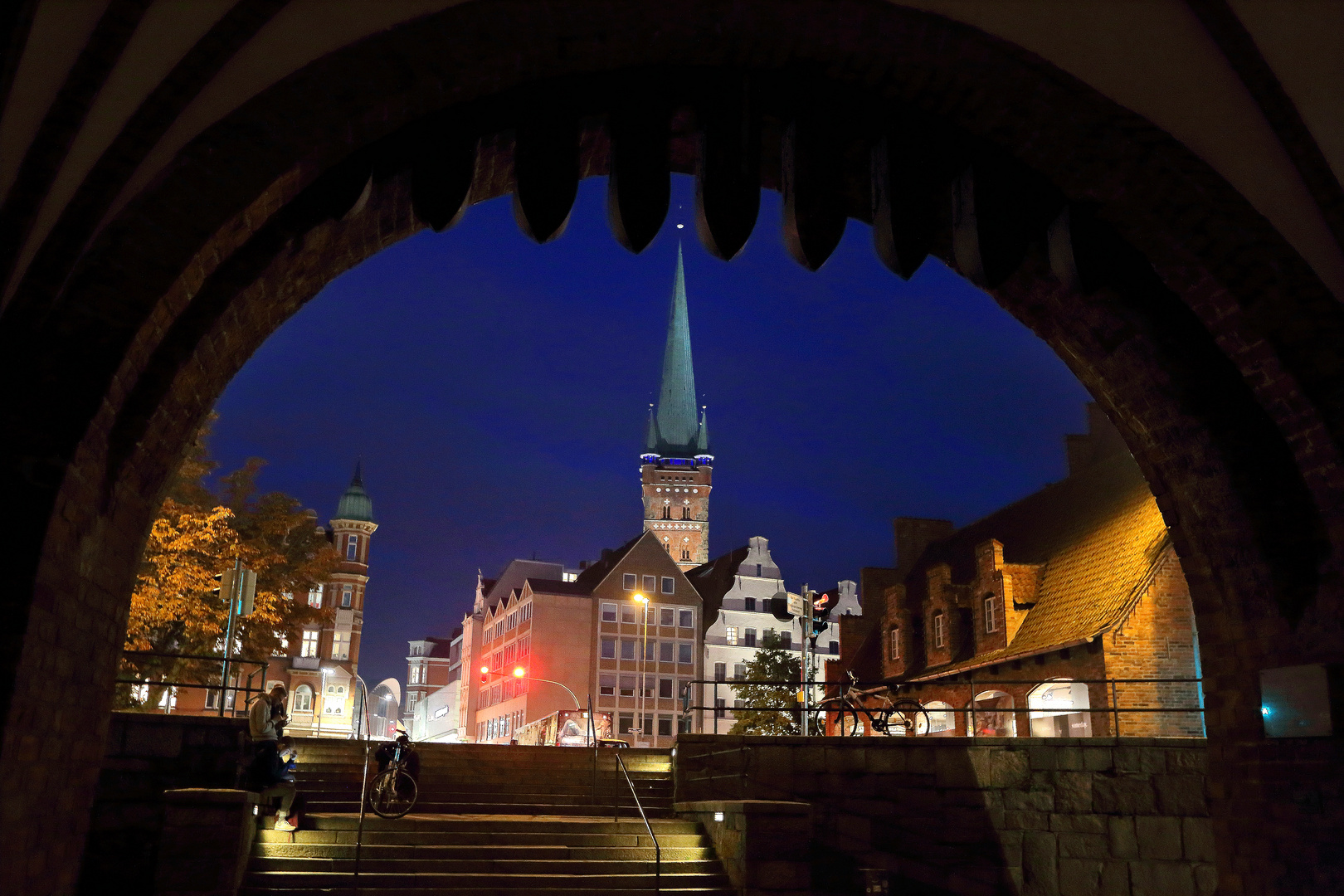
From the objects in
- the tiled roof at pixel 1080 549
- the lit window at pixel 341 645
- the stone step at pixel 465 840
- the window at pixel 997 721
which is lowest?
the stone step at pixel 465 840

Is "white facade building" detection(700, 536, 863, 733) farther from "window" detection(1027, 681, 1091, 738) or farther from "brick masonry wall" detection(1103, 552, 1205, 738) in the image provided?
"brick masonry wall" detection(1103, 552, 1205, 738)

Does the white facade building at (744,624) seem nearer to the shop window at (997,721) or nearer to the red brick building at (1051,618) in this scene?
the red brick building at (1051,618)

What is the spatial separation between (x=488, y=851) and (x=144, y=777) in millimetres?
3495

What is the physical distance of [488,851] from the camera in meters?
11.6

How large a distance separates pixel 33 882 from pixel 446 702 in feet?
307

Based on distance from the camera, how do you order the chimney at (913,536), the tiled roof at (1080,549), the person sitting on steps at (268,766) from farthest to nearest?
the chimney at (913,536), the tiled roof at (1080,549), the person sitting on steps at (268,766)

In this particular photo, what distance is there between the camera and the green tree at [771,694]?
3878 centimetres

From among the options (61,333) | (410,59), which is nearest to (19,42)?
(61,333)

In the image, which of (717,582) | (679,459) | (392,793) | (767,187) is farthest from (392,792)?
(679,459)

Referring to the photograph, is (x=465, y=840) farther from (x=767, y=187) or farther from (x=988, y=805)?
(x=767, y=187)

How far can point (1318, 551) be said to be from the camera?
22.7ft

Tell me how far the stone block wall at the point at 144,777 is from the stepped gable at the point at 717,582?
173 ft

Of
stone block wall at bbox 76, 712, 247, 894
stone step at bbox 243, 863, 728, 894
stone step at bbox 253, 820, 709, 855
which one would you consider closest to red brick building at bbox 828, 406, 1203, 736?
stone step at bbox 253, 820, 709, 855

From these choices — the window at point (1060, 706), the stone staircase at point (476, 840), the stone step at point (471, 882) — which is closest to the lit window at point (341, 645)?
the window at point (1060, 706)
